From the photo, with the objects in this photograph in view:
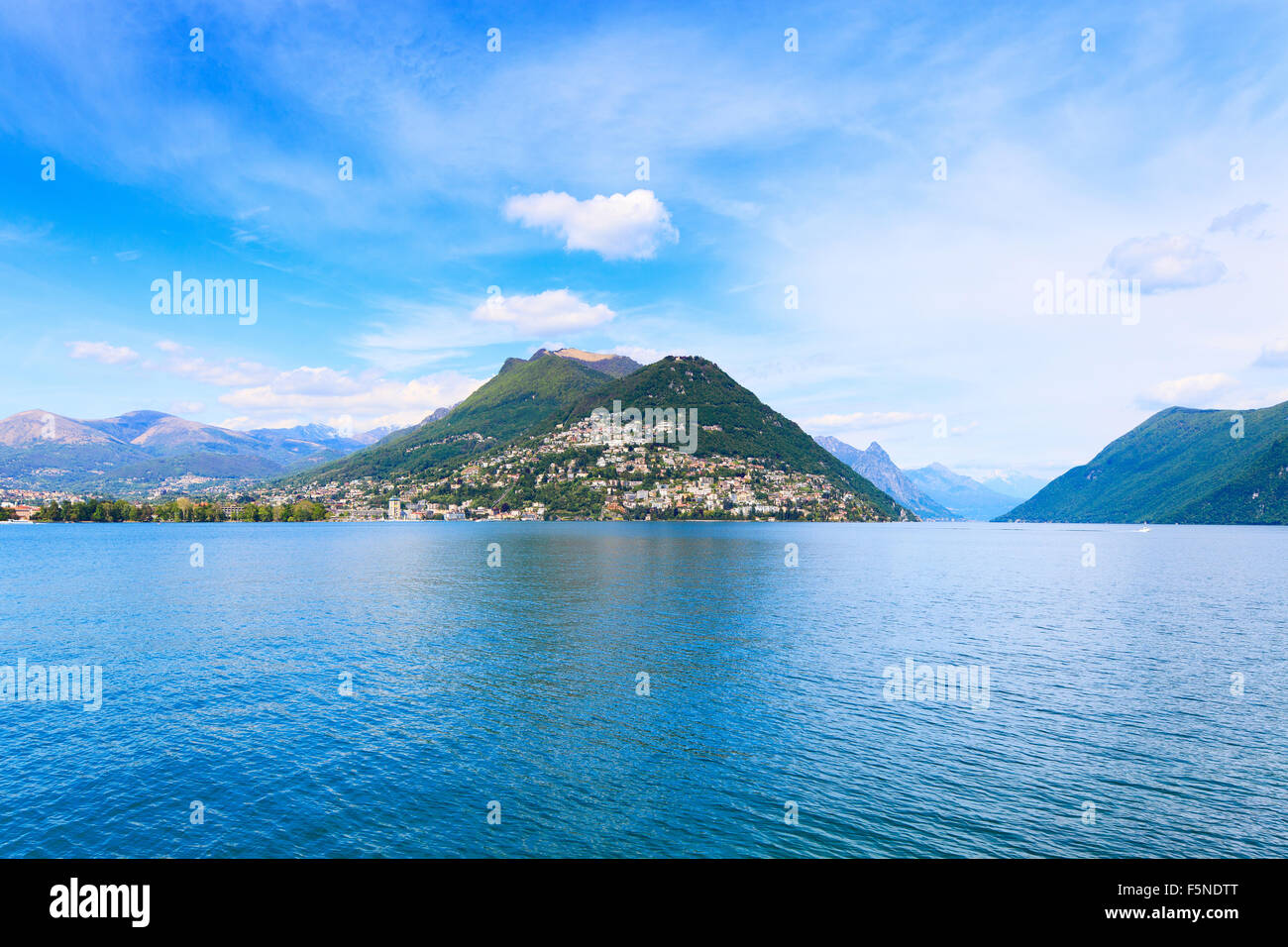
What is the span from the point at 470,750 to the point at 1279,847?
3177 centimetres

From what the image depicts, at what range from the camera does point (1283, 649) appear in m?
49.8

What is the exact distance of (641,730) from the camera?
32.9 metres

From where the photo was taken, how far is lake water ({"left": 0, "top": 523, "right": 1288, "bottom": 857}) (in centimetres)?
2236

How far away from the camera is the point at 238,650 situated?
159ft

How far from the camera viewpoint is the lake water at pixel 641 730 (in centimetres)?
2236

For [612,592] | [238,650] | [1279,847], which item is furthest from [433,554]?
[1279,847]

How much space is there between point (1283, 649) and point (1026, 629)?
58.5 ft
